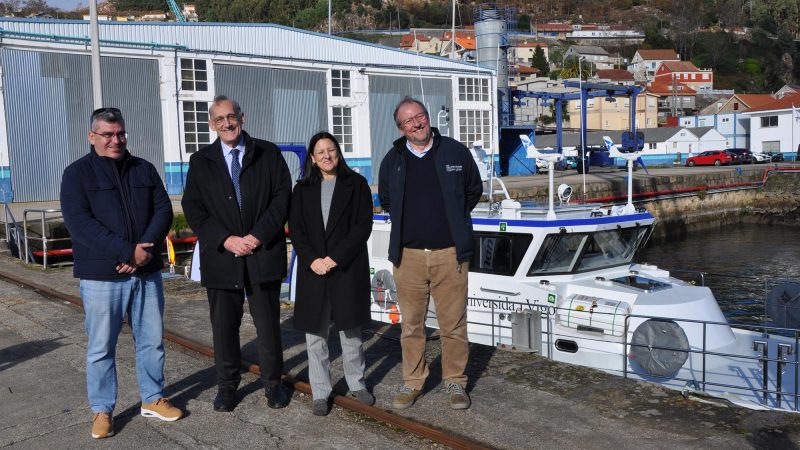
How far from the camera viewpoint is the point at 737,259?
27.3 metres

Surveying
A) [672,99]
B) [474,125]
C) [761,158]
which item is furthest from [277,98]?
[672,99]

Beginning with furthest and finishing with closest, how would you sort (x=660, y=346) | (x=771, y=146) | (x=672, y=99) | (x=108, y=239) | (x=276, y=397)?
(x=672, y=99), (x=771, y=146), (x=660, y=346), (x=276, y=397), (x=108, y=239)

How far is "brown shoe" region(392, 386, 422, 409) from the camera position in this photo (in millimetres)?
4934

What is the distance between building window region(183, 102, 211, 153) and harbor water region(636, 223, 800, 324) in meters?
16.9

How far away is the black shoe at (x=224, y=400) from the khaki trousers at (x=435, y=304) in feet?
3.97

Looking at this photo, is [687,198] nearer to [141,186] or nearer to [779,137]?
[779,137]

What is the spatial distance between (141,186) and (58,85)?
22149 millimetres

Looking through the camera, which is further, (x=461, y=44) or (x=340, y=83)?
(x=461, y=44)

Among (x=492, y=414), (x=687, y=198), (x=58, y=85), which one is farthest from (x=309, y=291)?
(x=687, y=198)

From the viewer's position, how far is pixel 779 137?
5747cm

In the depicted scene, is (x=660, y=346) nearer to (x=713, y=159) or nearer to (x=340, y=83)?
(x=340, y=83)

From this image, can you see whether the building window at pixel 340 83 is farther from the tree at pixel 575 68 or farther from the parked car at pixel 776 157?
the tree at pixel 575 68

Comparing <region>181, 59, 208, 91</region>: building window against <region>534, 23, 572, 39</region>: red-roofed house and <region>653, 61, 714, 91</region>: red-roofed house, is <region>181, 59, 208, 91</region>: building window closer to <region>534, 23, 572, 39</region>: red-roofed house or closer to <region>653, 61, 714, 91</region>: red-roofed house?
<region>653, 61, 714, 91</region>: red-roofed house

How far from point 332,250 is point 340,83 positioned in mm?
27109
